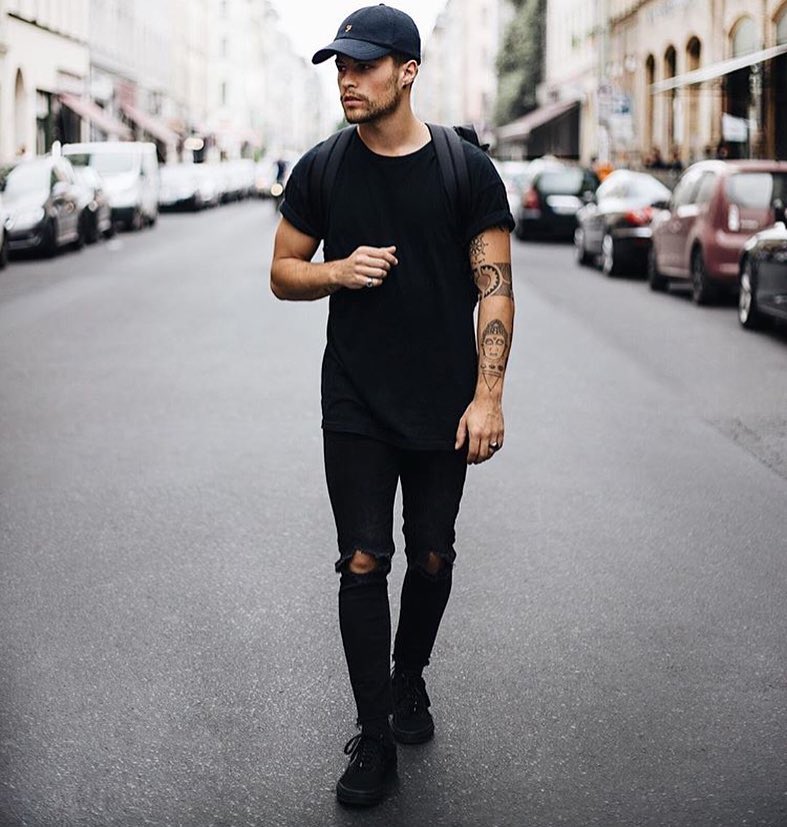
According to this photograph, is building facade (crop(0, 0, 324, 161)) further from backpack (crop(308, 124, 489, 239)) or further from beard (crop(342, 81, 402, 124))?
beard (crop(342, 81, 402, 124))

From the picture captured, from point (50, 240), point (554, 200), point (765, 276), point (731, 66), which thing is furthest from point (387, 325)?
point (554, 200)

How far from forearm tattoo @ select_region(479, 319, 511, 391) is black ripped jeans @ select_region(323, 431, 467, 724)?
0.65 ft

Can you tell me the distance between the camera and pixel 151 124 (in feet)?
243

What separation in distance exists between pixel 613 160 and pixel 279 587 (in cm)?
4498

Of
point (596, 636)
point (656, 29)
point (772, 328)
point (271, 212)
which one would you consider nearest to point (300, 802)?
point (596, 636)

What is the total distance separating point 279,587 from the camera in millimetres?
5984

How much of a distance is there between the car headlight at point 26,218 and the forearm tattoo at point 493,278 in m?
21.4

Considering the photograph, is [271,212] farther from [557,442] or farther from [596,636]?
[596,636]

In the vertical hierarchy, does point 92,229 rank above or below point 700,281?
above

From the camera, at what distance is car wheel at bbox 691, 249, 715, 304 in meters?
18.2

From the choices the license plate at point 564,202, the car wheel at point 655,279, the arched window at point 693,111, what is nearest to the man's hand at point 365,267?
the car wheel at point 655,279

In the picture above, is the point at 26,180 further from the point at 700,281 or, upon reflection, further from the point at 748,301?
the point at 748,301

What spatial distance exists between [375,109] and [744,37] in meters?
33.4

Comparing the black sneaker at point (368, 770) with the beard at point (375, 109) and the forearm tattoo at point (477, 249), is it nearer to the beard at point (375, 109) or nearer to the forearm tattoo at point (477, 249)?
the forearm tattoo at point (477, 249)
